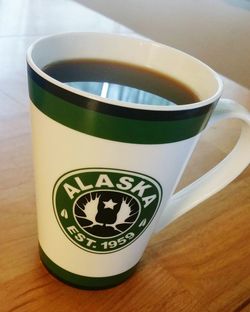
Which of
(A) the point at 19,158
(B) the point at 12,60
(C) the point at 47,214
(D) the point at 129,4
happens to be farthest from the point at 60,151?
(D) the point at 129,4

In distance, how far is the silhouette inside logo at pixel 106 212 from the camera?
9.4 inches

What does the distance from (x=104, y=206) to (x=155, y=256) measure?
0.11 meters

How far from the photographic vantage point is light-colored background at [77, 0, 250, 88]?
2.15 m

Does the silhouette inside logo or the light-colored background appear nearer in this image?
the silhouette inside logo

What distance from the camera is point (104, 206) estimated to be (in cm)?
24

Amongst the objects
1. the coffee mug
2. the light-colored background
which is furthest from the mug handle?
the light-colored background

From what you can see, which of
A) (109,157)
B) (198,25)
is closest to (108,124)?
(109,157)

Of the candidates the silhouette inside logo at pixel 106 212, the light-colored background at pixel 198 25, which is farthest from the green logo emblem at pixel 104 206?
the light-colored background at pixel 198 25

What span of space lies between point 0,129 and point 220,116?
0.24 meters

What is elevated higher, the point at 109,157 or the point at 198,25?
the point at 109,157

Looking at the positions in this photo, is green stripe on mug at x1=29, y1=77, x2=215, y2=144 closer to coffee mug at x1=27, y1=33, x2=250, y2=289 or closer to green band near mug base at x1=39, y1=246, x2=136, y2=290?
coffee mug at x1=27, y1=33, x2=250, y2=289

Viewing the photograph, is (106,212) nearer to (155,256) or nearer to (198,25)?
(155,256)

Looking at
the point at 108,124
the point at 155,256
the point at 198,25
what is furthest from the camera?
the point at 198,25

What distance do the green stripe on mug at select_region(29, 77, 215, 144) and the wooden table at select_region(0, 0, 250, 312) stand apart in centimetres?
13
